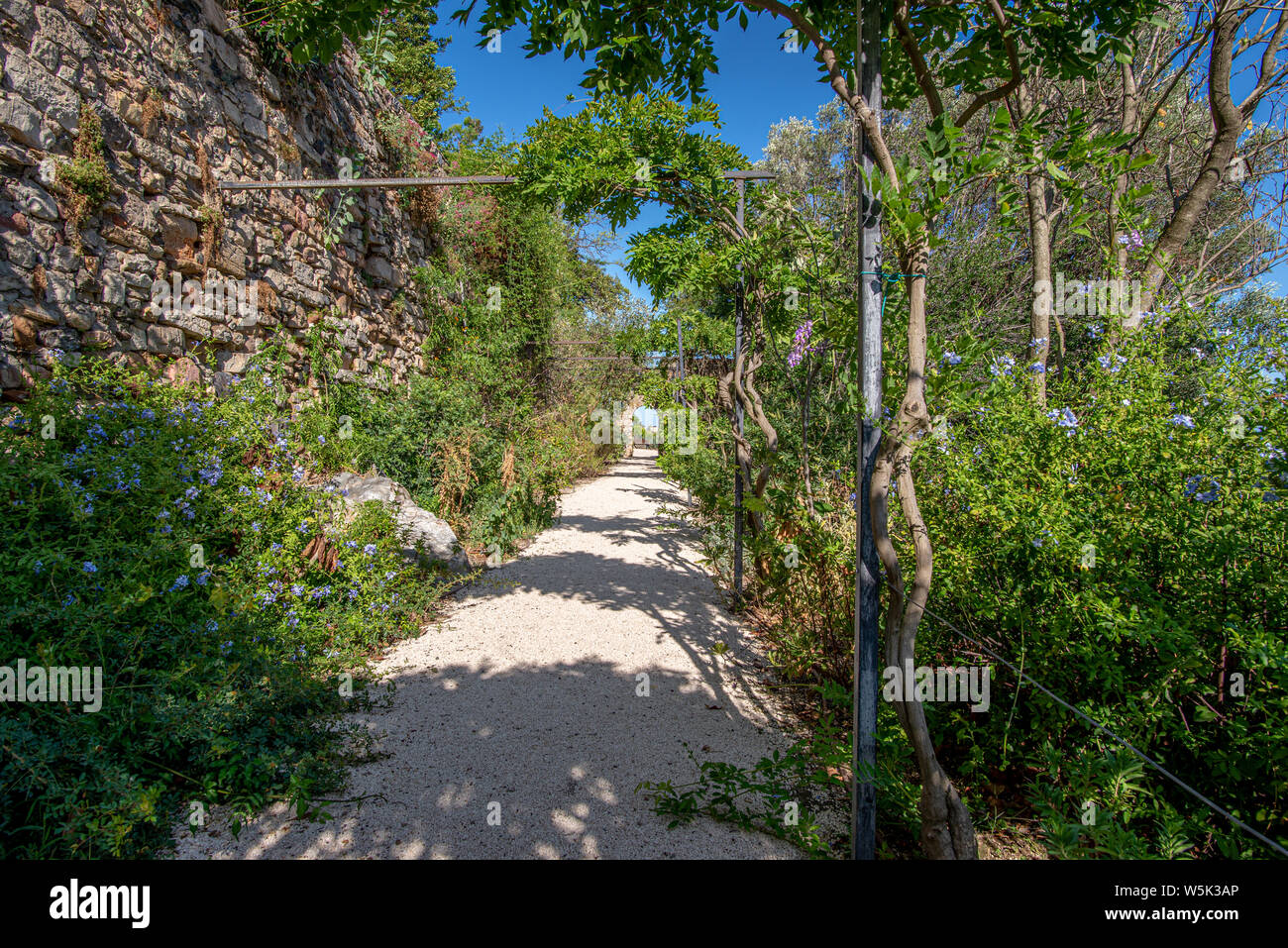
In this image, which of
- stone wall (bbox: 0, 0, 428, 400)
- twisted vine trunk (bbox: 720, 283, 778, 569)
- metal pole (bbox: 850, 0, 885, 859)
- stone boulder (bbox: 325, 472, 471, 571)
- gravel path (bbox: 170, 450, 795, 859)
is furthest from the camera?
stone boulder (bbox: 325, 472, 471, 571)

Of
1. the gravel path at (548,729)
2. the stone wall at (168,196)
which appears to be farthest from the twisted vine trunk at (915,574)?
the stone wall at (168,196)

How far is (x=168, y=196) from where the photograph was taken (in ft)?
13.4

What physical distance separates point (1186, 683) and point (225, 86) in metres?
6.88

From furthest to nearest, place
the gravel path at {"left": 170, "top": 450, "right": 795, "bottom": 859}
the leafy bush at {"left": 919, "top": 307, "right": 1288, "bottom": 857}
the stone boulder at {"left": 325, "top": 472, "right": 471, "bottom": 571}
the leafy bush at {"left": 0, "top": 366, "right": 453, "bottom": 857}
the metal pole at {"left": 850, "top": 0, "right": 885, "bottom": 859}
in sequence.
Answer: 1. the stone boulder at {"left": 325, "top": 472, "right": 471, "bottom": 571}
2. the gravel path at {"left": 170, "top": 450, "right": 795, "bottom": 859}
3. the leafy bush at {"left": 0, "top": 366, "right": 453, "bottom": 857}
4. the metal pole at {"left": 850, "top": 0, "right": 885, "bottom": 859}
5. the leafy bush at {"left": 919, "top": 307, "right": 1288, "bottom": 857}

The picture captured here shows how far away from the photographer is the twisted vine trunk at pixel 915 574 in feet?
5.31

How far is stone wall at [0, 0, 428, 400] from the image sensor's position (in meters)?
3.12

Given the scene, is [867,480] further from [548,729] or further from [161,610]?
[161,610]

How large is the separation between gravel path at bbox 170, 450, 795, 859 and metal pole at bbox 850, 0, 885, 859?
1.49 ft

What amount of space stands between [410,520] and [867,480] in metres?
4.04

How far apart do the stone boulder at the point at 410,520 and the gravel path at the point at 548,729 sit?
42 cm

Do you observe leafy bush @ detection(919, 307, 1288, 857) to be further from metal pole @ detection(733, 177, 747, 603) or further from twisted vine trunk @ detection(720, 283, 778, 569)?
metal pole @ detection(733, 177, 747, 603)

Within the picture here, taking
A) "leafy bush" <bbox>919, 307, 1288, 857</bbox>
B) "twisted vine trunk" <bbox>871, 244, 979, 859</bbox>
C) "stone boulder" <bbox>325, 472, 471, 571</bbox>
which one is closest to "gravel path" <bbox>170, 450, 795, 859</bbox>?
"stone boulder" <bbox>325, 472, 471, 571</bbox>

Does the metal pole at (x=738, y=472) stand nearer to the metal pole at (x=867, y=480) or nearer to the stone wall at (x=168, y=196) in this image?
the metal pole at (x=867, y=480)
